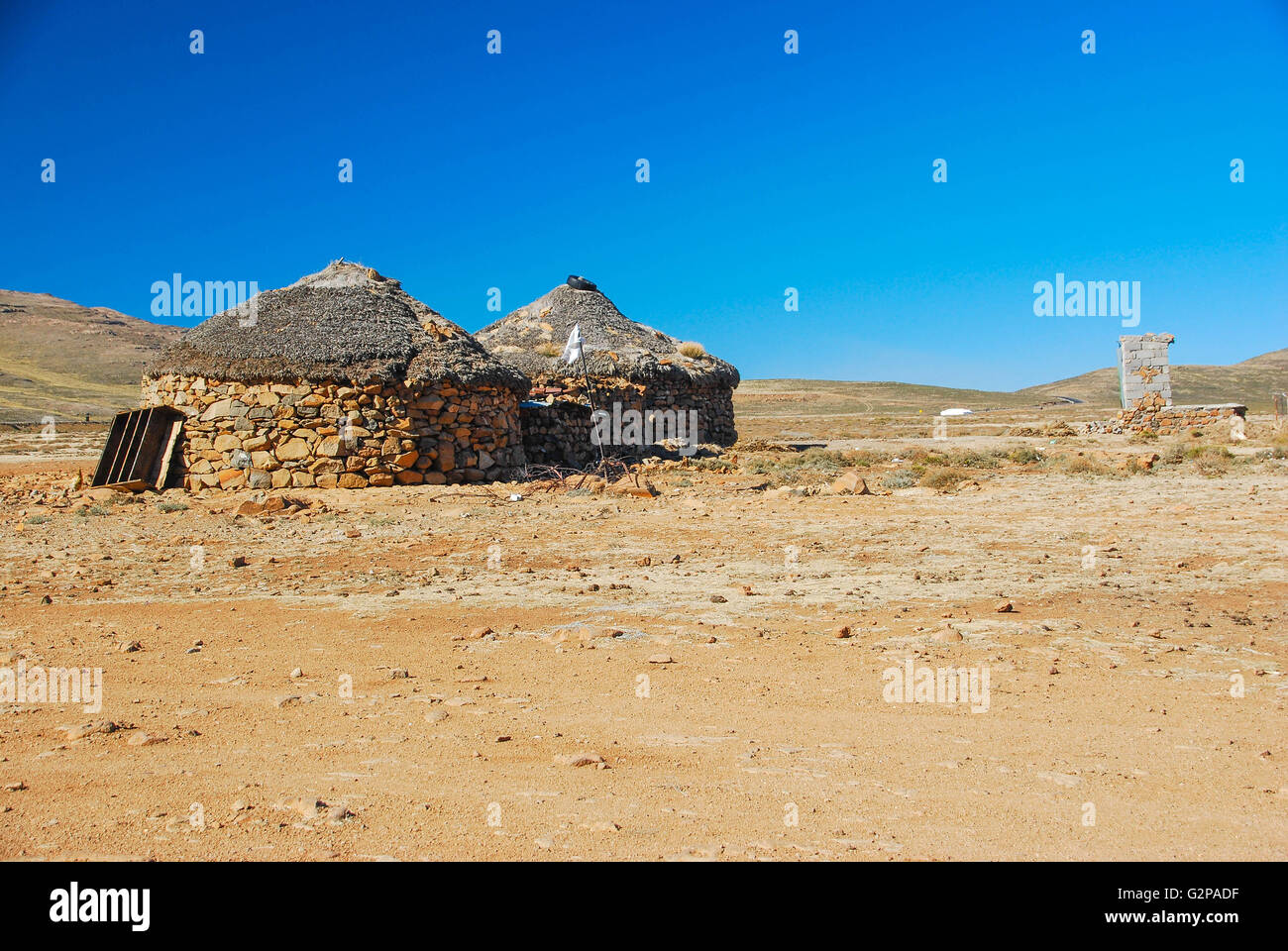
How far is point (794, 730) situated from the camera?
3893 mm

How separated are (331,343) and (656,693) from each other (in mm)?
11411

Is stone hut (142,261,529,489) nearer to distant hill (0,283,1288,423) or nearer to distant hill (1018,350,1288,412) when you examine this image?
distant hill (0,283,1288,423)

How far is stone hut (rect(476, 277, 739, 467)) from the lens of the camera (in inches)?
757

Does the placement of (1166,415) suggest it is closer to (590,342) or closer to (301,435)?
(590,342)

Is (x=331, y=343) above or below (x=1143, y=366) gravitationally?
below

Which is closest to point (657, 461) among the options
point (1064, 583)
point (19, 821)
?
point (1064, 583)

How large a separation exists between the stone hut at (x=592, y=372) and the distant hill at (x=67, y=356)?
33.0 meters

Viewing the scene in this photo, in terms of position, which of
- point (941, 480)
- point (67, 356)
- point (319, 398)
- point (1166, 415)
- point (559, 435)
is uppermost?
point (67, 356)

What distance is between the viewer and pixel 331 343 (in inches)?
554

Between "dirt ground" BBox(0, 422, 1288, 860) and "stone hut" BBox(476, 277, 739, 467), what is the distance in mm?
9518

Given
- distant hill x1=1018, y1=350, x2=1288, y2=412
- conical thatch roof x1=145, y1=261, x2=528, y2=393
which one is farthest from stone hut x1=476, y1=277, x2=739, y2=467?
distant hill x1=1018, y1=350, x2=1288, y2=412

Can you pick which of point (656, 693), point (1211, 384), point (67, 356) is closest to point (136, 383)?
point (67, 356)

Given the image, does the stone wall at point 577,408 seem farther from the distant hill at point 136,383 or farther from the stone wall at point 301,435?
the distant hill at point 136,383
